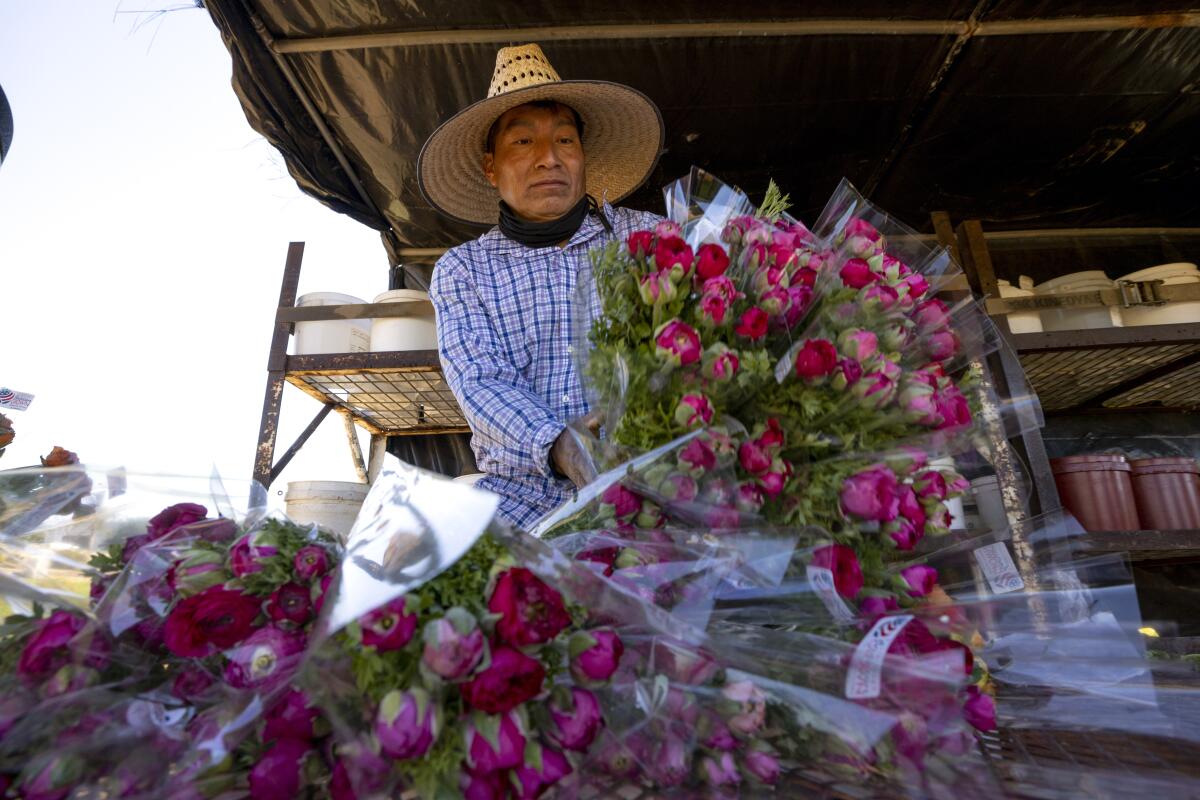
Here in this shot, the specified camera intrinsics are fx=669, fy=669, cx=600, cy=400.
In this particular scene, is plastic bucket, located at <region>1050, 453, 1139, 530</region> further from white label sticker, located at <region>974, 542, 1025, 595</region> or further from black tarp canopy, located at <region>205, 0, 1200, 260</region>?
white label sticker, located at <region>974, 542, 1025, 595</region>

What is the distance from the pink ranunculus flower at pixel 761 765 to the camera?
1.46 feet

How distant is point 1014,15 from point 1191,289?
1.16m

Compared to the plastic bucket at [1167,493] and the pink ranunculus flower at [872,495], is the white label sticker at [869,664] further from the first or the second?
the plastic bucket at [1167,493]

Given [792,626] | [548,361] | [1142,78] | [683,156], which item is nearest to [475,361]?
[548,361]

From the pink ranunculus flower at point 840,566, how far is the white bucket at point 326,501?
192 cm

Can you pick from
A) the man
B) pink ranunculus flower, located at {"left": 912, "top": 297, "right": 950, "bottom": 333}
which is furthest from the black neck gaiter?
pink ranunculus flower, located at {"left": 912, "top": 297, "right": 950, "bottom": 333}

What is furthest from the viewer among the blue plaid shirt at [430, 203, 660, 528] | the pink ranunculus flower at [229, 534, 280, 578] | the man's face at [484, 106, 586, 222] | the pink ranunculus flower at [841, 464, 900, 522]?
the man's face at [484, 106, 586, 222]

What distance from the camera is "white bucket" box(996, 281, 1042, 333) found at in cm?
232

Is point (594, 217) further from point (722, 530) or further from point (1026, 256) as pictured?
point (1026, 256)

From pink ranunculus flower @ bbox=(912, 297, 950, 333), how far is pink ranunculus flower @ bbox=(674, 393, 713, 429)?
0.29m

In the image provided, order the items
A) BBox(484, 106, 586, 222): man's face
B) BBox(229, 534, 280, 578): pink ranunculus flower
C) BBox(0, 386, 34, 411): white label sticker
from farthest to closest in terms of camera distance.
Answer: BBox(0, 386, 34, 411): white label sticker
BBox(484, 106, 586, 222): man's face
BBox(229, 534, 280, 578): pink ranunculus flower

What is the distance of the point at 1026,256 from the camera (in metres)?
2.96

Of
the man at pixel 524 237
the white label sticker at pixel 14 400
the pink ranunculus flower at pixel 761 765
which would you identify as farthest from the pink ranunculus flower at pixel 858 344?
the white label sticker at pixel 14 400

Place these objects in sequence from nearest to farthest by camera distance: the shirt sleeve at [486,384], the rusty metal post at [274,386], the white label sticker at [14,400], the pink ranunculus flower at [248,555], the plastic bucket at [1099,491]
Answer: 1. the pink ranunculus flower at [248,555]
2. the shirt sleeve at [486,384]
3. the white label sticker at [14,400]
4. the plastic bucket at [1099,491]
5. the rusty metal post at [274,386]
